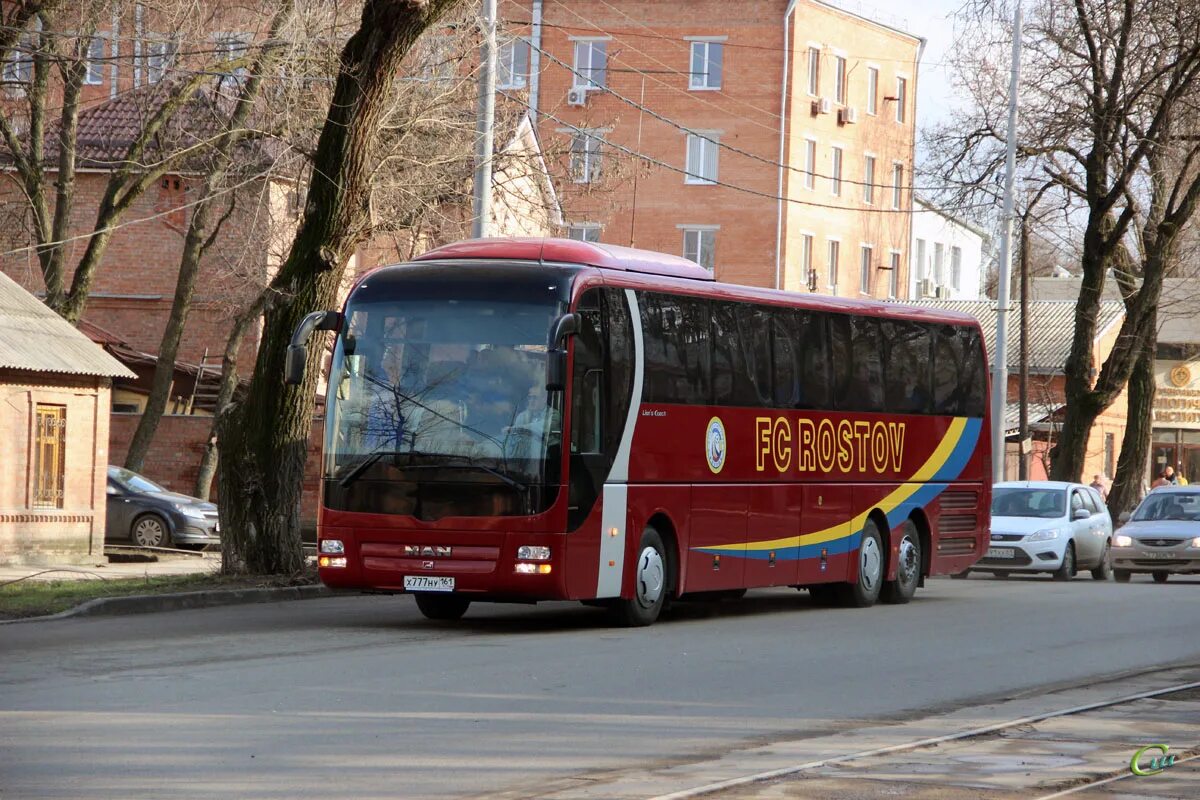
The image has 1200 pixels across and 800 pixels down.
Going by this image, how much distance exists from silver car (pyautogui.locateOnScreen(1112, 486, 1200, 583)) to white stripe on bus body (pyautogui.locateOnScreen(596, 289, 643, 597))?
14420 millimetres

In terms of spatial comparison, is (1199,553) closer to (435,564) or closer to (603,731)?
(435,564)

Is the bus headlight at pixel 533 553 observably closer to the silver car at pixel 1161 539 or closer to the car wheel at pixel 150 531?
the silver car at pixel 1161 539

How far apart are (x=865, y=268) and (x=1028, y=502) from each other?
3892cm

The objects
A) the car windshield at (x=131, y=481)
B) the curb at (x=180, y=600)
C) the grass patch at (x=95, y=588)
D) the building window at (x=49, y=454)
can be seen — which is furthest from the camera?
the car windshield at (x=131, y=481)

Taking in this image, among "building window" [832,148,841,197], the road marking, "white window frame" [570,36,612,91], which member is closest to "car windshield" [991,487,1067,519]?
the road marking

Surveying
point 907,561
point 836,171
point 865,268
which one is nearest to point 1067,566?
point 907,561

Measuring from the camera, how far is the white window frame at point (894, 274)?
231 ft

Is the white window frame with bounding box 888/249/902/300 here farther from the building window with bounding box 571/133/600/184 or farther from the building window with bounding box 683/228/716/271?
the building window with bounding box 571/133/600/184

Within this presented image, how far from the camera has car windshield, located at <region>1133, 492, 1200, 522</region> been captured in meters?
29.9

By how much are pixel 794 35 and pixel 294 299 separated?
146 ft

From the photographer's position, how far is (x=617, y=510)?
55.2ft

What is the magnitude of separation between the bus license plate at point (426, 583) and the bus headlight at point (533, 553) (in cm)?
67

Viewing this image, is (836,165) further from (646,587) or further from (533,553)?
(533,553)

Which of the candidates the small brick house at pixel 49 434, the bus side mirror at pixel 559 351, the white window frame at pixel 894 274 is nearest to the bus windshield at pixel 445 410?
the bus side mirror at pixel 559 351
